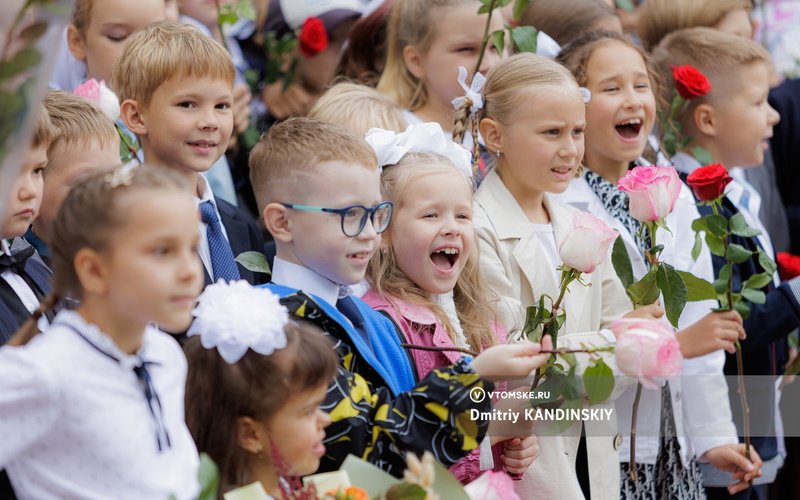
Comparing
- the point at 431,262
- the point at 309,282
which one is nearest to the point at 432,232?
the point at 431,262

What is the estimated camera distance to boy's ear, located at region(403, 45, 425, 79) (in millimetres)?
4012

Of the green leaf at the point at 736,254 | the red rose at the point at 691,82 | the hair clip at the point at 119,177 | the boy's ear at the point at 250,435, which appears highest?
the red rose at the point at 691,82

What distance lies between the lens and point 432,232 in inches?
109

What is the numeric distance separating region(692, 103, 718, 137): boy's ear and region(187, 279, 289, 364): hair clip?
2811 millimetres

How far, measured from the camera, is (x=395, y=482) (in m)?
1.99

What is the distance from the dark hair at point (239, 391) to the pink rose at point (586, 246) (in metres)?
0.77

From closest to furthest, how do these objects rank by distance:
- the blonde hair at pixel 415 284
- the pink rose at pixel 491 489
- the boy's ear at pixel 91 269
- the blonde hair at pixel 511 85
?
the boy's ear at pixel 91 269 < the pink rose at pixel 491 489 < the blonde hair at pixel 415 284 < the blonde hair at pixel 511 85

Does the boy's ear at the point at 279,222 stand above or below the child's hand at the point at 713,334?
above

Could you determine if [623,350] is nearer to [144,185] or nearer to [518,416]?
[518,416]

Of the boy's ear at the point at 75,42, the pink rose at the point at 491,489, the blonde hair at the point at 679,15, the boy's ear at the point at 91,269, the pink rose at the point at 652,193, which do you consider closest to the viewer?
the boy's ear at the point at 91,269

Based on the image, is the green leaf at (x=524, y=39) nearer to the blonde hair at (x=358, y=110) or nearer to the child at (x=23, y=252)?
the blonde hair at (x=358, y=110)

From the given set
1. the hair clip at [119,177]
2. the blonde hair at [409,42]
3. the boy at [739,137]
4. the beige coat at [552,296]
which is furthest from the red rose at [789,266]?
the hair clip at [119,177]

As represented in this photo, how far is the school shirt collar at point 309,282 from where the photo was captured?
2.47 meters

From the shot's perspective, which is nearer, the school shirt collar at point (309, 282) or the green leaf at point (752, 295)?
the school shirt collar at point (309, 282)
